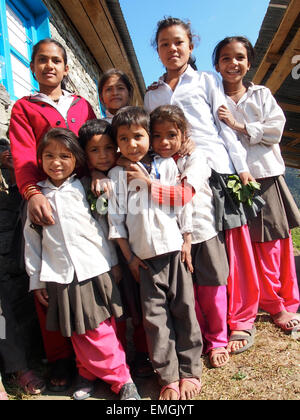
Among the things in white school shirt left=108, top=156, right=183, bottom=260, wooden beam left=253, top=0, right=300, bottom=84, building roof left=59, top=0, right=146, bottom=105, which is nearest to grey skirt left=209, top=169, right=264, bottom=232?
white school shirt left=108, top=156, right=183, bottom=260

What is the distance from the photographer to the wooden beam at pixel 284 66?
11.0 feet

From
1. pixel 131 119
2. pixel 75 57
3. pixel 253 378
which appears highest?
pixel 75 57

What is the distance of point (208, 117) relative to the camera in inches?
85.3

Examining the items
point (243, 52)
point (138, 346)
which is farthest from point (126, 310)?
point (243, 52)

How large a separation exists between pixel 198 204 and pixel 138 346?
1063mm

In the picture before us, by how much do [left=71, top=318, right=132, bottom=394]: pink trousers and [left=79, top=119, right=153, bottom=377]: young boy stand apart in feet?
0.68

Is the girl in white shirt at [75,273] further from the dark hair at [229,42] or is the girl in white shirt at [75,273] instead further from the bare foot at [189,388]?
the dark hair at [229,42]

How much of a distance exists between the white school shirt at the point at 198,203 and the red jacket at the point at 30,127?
84 cm

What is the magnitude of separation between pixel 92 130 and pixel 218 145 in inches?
33.3

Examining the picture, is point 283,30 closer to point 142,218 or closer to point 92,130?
point 92,130

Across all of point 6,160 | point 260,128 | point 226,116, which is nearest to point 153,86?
point 226,116

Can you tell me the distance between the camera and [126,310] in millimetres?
2039

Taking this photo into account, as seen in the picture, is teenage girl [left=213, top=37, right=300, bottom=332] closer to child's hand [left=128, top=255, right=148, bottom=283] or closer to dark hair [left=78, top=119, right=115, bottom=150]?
dark hair [left=78, top=119, right=115, bottom=150]

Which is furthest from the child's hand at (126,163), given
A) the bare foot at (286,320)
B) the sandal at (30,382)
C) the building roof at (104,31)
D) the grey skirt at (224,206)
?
the building roof at (104,31)
